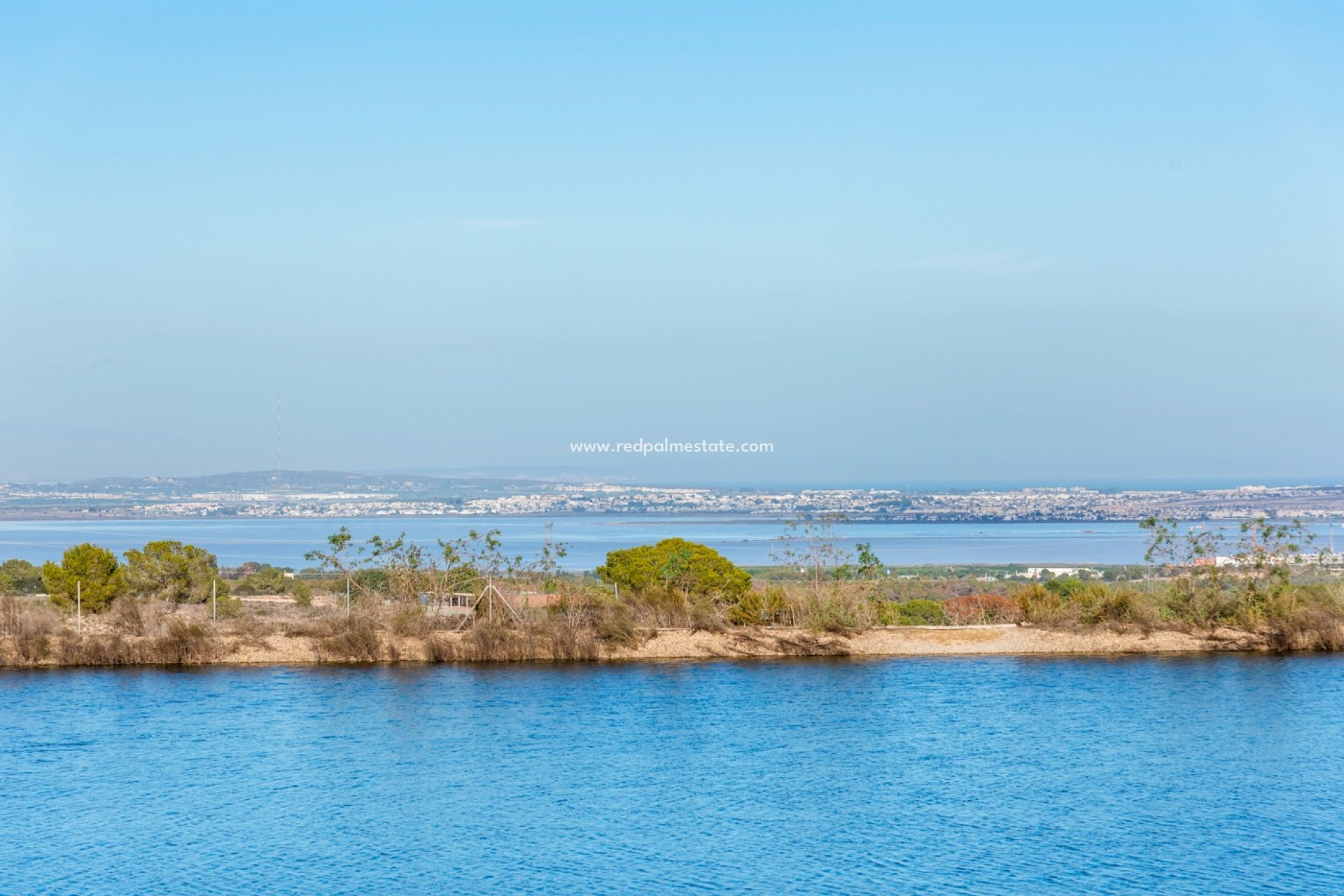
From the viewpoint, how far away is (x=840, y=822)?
24.5 meters

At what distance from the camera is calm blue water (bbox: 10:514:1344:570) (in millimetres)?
116688

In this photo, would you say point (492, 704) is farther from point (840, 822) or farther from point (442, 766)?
point (840, 822)

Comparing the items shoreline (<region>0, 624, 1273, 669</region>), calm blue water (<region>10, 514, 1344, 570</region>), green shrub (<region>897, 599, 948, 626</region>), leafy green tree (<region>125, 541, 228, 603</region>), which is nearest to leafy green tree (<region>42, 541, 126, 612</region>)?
leafy green tree (<region>125, 541, 228, 603</region>)

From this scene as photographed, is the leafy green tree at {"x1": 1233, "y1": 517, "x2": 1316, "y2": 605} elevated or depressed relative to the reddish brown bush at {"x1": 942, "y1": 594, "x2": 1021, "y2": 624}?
elevated

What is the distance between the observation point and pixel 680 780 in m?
27.6

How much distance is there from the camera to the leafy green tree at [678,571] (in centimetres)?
4806

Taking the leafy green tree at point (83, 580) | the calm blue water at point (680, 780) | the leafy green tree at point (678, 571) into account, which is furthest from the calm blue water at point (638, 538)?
the calm blue water at point (680, 780)

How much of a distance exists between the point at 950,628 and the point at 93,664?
28381 millimetres

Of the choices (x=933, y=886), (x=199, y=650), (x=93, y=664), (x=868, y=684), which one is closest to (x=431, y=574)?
(x=199, y=650)

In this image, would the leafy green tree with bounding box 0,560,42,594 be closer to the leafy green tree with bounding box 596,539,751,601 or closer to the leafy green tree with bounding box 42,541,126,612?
the leafy green tree with bounding box 42,541,126,612

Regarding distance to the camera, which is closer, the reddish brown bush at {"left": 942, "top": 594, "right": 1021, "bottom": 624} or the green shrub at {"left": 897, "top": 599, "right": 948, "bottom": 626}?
the reddish brown bush at {"left": 942, "top": 594, "right": 1021, "bottom": 624}

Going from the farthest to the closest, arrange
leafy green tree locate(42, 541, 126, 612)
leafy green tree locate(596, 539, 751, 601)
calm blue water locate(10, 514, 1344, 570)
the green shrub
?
calm blue water locate(10, 514, 1344, 570)
leafy green tree locate(42, 541, 126, 612)
leafy green tree locate(596, 539, 751, 601)
the green shrub

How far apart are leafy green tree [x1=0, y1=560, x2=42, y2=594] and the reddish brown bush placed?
40.4m

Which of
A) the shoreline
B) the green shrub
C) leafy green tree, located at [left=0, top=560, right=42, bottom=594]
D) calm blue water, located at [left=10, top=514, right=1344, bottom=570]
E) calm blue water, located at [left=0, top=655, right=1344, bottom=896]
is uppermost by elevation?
leafy green tree, located at [left=0, top=560, right=42, bottom=594]
